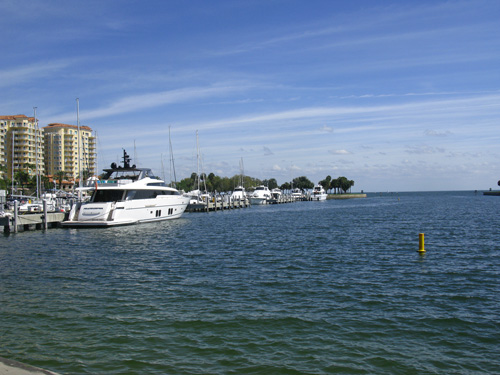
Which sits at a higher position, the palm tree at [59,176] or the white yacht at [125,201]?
the palm tree at [59,176]

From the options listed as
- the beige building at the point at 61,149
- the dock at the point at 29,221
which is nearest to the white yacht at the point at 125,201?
the dock at the point at 29,221

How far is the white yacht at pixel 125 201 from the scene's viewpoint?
38750mm

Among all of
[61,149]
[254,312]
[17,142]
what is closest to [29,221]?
[254,312]

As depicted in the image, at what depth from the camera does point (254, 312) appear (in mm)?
12484

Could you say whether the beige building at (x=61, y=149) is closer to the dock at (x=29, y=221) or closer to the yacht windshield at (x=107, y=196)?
the dock at (x=29, y=221)

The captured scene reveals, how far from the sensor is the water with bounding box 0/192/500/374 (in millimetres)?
9242

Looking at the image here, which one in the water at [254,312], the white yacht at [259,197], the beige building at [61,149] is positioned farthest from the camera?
the beige building at [61,149]

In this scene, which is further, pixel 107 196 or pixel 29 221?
pixel 107 196

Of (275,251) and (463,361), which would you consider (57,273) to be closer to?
(275,251)

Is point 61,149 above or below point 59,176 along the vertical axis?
above

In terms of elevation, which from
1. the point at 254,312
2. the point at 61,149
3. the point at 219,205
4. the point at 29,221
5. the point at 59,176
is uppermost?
the point at 61,149

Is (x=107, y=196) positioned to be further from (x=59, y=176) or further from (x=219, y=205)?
(x=59, y=176)

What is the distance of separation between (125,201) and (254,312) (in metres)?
30.7

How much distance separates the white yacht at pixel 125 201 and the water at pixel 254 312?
14498 millimetres
